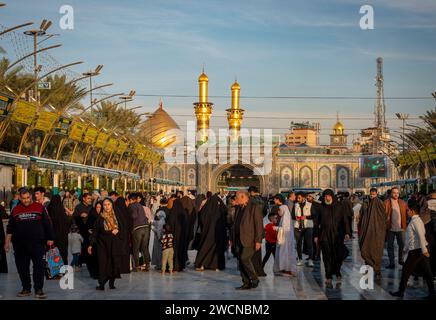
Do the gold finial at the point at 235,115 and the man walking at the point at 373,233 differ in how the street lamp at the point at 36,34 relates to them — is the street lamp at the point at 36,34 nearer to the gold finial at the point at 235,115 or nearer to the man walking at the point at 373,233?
the man walking at the point at 373,233

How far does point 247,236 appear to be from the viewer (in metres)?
12.4

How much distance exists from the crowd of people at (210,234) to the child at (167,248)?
0.06 ft

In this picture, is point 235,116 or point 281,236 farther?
point 235,116

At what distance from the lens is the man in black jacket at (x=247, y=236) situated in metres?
12.2

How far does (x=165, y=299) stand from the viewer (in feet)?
35.3

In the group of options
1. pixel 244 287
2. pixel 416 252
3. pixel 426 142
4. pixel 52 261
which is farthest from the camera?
pixel 426 142

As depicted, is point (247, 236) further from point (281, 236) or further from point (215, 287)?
point (281, 236)

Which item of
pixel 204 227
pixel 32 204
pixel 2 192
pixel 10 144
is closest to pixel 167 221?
pixel 204 227

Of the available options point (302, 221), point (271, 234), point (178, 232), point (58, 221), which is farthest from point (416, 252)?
point (58, 221)

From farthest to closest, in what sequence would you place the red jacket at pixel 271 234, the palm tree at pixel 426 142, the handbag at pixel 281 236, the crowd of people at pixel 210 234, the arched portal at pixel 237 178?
1. the arched portal at pixel 237 178
2. the palm tree at pixel 426 142
3. the red jacket at pixel 271 234
4. the handbag at pixel 281 236
5. the crowd of people at pixel 210 234

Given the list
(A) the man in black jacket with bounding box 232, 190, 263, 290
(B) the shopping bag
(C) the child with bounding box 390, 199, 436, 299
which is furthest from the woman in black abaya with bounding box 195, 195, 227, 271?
(C) the child with bounding box 390, 199, 436, 299

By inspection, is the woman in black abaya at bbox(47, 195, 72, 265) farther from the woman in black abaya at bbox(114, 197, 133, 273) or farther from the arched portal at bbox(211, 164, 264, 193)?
A: the arched portal at bbox(211, 164, 264, 193)

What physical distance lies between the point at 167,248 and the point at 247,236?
8.66 feet

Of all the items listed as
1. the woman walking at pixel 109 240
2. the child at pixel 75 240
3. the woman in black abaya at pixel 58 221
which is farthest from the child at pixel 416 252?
the child at pixel 75 240
